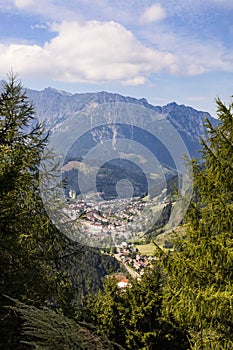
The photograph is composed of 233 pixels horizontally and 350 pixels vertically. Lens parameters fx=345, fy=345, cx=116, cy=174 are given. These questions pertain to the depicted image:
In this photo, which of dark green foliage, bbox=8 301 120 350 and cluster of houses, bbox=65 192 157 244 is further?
cluster of houses, bbox=65 192 157 244

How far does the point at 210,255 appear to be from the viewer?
612 centimetres

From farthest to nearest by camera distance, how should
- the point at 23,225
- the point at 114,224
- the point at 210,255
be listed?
the point at 114,224 < the point at 23,225 < the point at 210,255

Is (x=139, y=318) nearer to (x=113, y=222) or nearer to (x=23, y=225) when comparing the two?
(x=23, y=225)

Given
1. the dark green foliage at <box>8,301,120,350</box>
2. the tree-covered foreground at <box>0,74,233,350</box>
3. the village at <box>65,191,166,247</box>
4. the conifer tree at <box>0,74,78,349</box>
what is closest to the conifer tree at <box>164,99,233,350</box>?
the tree-covered foreground at <box>0,74,233,350</box>

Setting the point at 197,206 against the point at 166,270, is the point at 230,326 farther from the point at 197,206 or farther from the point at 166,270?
the point at 197,206

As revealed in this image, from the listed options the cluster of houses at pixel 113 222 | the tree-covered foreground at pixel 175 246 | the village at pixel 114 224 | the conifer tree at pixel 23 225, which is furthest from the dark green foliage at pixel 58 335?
the cluster of houses at pixel 113 222

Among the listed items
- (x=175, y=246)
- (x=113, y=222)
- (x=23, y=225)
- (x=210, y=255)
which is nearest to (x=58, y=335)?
(x=210, y=255)

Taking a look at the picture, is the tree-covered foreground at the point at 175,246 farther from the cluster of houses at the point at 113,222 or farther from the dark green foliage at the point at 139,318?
the cluster of houses at the point at 113,222

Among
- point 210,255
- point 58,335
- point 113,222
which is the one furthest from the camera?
point 113,222

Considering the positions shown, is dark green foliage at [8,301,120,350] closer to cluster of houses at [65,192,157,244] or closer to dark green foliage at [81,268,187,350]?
dark green foliage at [81,268,187,350]

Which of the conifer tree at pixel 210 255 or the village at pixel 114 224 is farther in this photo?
the village at pixel 114 224

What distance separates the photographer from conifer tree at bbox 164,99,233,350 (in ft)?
19.7

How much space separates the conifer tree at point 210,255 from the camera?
6000 millimetres

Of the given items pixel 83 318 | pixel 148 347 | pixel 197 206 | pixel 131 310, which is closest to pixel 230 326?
pixel 197 206
